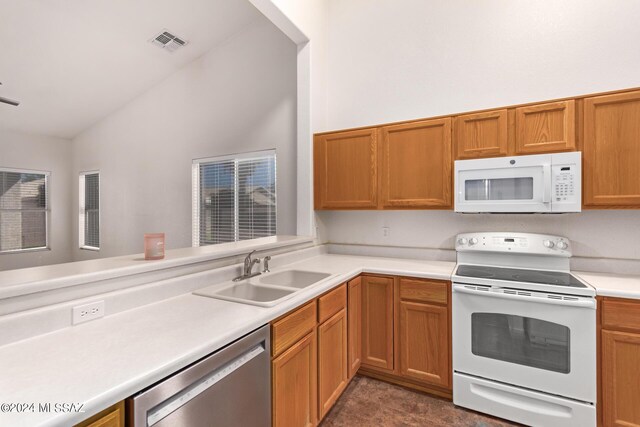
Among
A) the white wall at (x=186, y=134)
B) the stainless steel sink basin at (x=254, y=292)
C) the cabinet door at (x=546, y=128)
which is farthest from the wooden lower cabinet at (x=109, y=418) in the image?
the white wall at (x=186, y=134)

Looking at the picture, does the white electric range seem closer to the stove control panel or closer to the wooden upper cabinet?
the stove control panel

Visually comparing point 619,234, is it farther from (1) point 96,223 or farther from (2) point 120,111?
(1) point 96,223

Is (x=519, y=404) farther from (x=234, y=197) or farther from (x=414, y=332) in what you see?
(x=234, y=197)

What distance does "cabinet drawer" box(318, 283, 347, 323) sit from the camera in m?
1.84

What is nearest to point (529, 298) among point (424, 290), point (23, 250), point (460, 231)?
point (424, 290)

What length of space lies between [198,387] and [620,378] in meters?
2.28

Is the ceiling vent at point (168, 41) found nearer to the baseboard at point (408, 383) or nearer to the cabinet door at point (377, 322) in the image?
the cabinet door at point (377, 322)

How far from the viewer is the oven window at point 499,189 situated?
214cm

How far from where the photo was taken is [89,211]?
5.81 m

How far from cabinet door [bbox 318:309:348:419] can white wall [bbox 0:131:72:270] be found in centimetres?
619

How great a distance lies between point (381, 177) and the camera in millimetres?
2693

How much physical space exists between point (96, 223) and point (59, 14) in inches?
143

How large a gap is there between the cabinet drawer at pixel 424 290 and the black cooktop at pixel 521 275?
17 centimetres

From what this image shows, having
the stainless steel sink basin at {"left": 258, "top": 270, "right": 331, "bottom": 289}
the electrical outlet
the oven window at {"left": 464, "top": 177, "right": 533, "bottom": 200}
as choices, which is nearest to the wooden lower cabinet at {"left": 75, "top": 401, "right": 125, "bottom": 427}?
the electrical outlet
